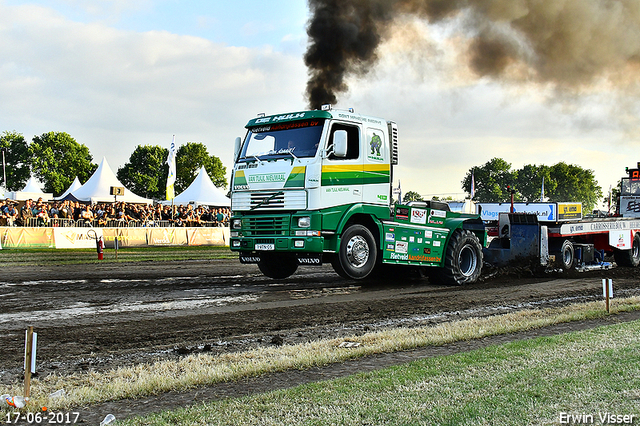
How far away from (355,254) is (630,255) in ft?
37.2

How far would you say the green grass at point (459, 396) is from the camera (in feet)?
12.8

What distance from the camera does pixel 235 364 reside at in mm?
5449

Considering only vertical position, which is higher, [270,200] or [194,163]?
[194,163]

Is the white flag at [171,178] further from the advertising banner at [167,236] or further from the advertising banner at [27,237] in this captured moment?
the advertising banner at [27,237]

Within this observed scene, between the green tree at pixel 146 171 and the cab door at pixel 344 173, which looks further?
the green tree at pixel 146 171

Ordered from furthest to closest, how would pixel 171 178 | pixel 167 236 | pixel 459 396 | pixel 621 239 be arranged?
pixel 171 178 < pixel 167 236 < pixel 621 239 < pixel 459 396

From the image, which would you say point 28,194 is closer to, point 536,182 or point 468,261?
point 468,261

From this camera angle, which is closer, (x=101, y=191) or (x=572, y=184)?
(x=101, y=191)

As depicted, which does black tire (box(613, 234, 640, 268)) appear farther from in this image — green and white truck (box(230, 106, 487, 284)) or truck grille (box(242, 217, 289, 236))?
truck grille (box(242, 217, 289, 236))

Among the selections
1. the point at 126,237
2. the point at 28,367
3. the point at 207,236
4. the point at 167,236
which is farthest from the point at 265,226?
the point at 207,236

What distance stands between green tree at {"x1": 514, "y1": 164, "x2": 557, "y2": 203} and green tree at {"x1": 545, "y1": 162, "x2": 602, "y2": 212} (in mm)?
1742

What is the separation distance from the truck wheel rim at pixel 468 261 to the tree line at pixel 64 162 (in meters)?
78.8

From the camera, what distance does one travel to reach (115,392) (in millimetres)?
4566

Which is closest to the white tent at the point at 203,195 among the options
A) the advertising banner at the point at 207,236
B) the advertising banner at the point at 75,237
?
the advertising banner at the point at 207,236
